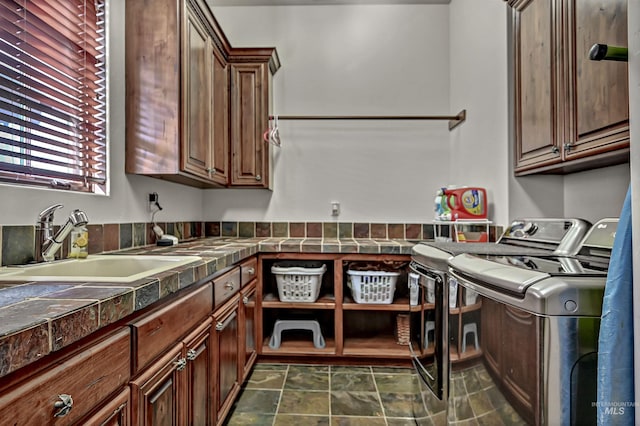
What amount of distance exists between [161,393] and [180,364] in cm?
13

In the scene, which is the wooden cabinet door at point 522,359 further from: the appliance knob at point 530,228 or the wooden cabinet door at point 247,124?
the wooden cabinet door at point 247,124

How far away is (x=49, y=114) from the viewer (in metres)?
1.37

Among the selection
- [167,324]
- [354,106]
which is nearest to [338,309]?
[167,324]

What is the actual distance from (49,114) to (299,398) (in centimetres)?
186

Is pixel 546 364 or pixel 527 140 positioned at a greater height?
pixel 527 140

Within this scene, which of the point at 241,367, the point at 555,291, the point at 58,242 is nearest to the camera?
the point at 555,291

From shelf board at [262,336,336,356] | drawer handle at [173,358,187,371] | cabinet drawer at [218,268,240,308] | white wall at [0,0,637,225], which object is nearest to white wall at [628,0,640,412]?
drawer handle at [173,358,187,371]

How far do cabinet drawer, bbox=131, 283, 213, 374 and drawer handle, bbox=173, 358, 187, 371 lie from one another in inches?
2.9

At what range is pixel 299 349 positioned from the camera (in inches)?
93.7

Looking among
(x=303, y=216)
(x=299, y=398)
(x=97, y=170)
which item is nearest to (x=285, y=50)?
(x=303, y=216)

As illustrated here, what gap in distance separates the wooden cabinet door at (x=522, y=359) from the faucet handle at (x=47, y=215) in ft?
5.14

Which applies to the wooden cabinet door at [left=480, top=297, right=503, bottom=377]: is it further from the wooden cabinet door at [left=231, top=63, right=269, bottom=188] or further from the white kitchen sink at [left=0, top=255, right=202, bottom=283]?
the wooden cabinet door at [left=231, top=63, right=269, bottom=188]

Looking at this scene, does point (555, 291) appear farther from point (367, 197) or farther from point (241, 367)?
point (367, 197)

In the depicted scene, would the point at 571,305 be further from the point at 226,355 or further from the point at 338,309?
the point at 338,309
